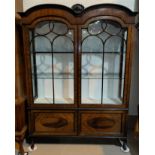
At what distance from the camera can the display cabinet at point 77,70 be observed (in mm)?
1854

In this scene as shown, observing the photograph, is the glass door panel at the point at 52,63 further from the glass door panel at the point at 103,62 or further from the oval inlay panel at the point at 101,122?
the oval inlay panel at the point at 101,122

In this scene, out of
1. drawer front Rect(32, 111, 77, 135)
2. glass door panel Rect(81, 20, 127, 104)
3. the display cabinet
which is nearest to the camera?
the display cabinet

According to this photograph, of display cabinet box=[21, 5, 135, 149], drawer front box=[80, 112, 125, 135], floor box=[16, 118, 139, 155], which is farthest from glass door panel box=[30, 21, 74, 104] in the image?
floor box=[16, 118, 139, 155]

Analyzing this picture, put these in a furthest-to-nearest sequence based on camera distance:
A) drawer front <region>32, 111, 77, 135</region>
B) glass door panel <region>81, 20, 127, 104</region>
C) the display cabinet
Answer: drawer front <region>32, 111, 77, 135</region>
glass door panel <region>81, 20, 127, 104</region>
the display cabinet

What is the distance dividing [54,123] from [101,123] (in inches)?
21.8

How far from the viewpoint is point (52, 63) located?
212 centimetres

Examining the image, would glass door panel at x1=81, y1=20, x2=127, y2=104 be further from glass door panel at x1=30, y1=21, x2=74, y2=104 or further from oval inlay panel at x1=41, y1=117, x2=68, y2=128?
oval inlay panel at x1=41, y1=117, x2=68, y2=128

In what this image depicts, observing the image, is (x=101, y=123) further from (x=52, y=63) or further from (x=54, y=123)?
(x=52, y=63)

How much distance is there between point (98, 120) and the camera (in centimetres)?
206

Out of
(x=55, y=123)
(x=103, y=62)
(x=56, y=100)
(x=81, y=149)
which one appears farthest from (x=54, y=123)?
(x=103, y=62)

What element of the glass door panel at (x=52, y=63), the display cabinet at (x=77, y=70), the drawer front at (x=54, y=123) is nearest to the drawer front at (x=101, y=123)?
the display cabinet at (x=77, y=70)

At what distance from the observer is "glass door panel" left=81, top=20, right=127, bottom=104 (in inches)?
77.0

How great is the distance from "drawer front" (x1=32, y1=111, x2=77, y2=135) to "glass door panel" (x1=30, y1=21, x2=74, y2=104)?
0.14 meters
